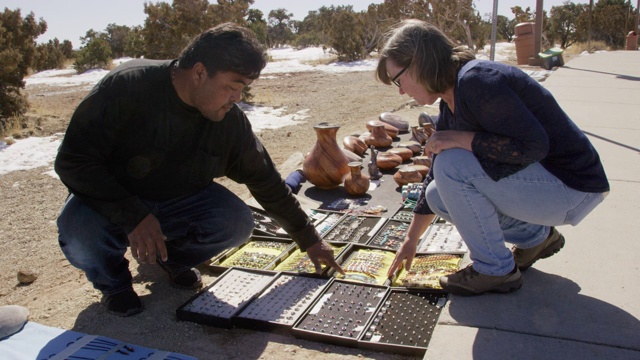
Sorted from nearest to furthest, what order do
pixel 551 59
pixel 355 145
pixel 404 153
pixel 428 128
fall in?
1. pixel 404 153
2. pixel 355 145
3. pixel 428 128
4. pixel 551 59

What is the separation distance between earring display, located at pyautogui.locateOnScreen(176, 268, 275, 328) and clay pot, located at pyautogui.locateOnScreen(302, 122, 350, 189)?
5.95ft

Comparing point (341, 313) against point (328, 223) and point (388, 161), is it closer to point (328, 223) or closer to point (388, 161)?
point (328, 223)

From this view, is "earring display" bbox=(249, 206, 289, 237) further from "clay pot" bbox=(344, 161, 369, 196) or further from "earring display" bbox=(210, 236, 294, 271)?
"clay pot" bbox=(344, 161, 369, 196)

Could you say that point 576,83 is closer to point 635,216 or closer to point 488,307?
point 635,216

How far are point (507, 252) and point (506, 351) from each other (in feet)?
1.51

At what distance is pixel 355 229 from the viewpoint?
3.76 metres

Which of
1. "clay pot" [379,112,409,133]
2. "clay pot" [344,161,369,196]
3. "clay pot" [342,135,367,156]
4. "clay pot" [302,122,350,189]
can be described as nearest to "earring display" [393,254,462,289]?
"clay pot" [344,161,369,196]

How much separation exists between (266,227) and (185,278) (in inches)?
34.2

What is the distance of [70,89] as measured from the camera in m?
16.6

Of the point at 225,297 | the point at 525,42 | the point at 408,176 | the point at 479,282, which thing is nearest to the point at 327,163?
the point at 408,176

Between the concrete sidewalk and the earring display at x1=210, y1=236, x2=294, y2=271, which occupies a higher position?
the concrete sidewalk

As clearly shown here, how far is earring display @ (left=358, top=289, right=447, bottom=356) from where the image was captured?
2.27m

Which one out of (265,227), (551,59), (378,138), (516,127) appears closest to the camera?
(516,127)

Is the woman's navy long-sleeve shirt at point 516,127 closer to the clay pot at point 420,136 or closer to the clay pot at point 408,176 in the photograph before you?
the clay pot at point 408,176
